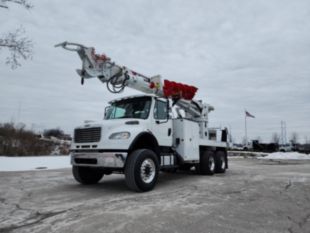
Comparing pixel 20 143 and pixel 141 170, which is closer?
pixel 141 170

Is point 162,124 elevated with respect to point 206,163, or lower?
elevated

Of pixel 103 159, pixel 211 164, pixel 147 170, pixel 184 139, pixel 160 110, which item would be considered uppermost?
pixel 160 110

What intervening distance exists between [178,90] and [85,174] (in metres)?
4.07

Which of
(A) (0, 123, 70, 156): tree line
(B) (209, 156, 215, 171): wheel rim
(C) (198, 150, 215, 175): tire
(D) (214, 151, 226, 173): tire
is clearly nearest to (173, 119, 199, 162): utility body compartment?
(C) (198, 150, 215, 175): tire

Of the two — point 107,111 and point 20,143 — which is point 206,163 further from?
point 20,143

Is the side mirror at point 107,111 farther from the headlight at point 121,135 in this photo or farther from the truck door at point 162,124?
the headlight at point 121,135

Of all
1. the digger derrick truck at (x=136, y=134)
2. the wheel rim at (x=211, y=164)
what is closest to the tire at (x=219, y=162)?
the wheel rim at (x=211, y=164)

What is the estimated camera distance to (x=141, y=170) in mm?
6277

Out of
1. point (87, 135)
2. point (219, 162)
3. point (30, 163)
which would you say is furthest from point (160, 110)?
point (30, 163)

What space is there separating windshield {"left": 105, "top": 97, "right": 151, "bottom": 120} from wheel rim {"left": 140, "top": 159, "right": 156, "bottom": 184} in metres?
1.26

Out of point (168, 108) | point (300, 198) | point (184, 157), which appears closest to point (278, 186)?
point (300, 198)

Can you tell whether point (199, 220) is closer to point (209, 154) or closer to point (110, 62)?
point (110, 62)

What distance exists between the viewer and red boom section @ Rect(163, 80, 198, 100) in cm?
859

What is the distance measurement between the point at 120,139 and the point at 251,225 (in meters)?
3.46
